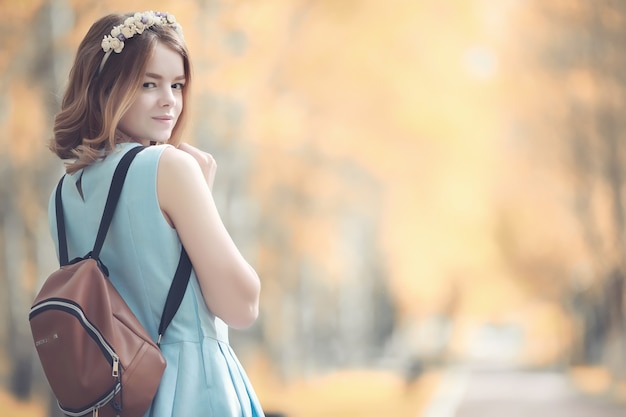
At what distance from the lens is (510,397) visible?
553 cm

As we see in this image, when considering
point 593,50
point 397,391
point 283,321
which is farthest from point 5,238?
point 593,50

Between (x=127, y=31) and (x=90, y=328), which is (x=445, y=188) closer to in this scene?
(x=127, y=31)

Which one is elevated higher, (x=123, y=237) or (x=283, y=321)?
(x=123, y=237)

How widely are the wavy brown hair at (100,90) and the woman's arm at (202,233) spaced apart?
0.09 m

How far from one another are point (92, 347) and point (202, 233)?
15 cm

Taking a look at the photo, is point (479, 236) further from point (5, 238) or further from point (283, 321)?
point (5, 238)

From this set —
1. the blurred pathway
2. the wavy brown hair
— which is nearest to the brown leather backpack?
the wavy brown hair

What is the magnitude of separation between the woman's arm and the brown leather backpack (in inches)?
3.4

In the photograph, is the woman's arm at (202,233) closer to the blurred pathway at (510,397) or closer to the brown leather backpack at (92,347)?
the brown leather backpack at (92,347)

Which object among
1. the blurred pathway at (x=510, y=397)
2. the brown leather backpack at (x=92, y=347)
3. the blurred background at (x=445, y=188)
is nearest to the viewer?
the brown leather backpack at (x=92, y=347)

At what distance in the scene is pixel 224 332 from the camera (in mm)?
938

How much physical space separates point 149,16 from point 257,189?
4648 millimetres

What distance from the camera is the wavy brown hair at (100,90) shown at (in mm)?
913

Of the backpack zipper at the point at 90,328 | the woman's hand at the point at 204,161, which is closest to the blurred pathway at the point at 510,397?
the woman's hand at the point at 204,161
